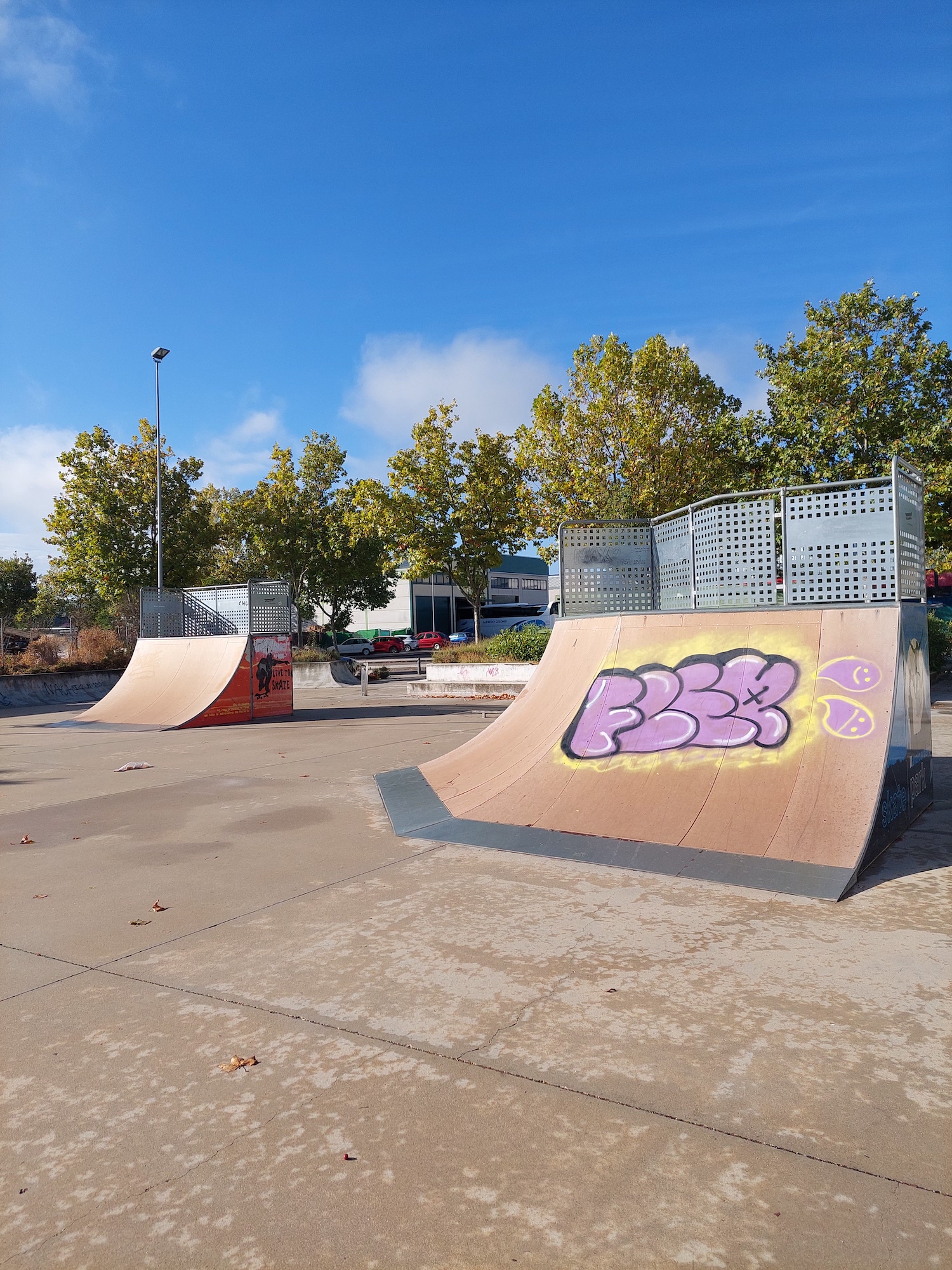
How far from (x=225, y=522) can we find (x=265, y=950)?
35.9 metres

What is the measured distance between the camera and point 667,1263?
2121 mm

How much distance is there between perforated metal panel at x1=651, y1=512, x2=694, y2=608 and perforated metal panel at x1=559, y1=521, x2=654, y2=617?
138 mm

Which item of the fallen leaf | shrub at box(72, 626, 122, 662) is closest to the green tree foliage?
shrub at box(72, 626, 122, 662)

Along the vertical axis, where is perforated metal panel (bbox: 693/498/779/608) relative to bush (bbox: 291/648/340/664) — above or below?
above

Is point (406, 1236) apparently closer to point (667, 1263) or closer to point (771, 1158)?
point (667, 1263)

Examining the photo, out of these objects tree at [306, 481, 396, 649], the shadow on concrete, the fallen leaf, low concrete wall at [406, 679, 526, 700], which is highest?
tree at [306, 481, 396, 649]

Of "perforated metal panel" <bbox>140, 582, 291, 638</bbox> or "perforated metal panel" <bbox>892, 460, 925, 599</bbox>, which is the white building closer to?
"perforated metal panel" <bbox>140, 582, 291, 638</bbox>

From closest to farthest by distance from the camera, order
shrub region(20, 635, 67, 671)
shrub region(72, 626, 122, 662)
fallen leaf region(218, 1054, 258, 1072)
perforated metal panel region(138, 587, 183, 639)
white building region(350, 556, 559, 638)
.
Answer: fallen leaf region(218, 1054, 258, 1072), perforated metal panel region(138, 587, 183, 639), shrub region(20, 635, 67, 671), shrub region(72, 626, 122, 662), white building region(350, 556, 559, 638)

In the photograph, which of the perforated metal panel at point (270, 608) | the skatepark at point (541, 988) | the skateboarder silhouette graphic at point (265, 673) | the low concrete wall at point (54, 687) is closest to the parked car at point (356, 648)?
the low concrete wall at point (54, 687)

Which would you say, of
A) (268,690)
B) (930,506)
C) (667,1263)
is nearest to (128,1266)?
(667,1263)

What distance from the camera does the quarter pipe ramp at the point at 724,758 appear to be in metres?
5.87

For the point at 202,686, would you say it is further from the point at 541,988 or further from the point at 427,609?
the point at 427,609

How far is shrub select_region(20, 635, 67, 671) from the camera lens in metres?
25.1

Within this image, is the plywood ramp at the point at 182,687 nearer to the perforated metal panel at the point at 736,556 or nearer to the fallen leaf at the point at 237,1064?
the perforated metal panel at the point at 736,556
